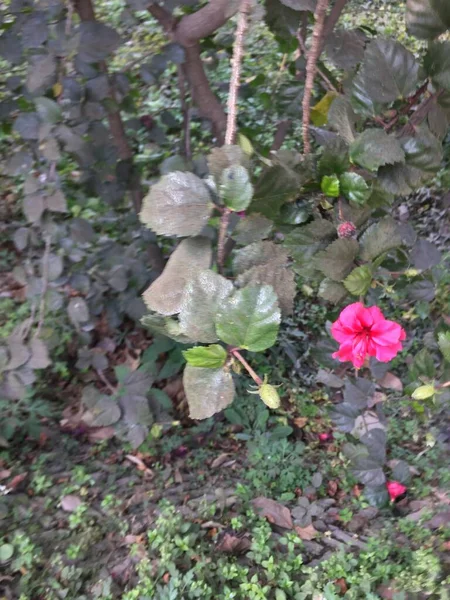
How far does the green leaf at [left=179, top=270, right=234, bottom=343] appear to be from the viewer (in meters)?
0.51

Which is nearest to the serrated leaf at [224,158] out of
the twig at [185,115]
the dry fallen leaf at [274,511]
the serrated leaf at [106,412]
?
the twig at [185,115]

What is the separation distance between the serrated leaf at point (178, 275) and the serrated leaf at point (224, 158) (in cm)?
7

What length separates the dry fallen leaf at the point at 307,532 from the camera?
153 centimetres

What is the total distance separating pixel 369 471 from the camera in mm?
1469

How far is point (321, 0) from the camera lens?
67 centimetres

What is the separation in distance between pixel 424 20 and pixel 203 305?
0.46m

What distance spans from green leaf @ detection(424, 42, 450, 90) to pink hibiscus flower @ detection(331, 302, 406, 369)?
290 millimetres

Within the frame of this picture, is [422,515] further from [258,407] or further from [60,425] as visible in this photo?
[60,425]

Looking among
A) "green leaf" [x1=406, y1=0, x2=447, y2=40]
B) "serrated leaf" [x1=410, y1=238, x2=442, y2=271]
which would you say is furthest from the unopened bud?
"serrated leaf" [x1=410, y1=238, x2=442, y2=271]

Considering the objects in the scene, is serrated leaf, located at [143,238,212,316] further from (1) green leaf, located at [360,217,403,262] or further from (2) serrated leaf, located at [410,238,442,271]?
(2) serrated leaf, located at [410,238,442,271]

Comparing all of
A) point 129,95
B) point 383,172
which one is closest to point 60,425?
point 129,95

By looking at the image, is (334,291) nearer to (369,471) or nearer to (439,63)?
(439,63)

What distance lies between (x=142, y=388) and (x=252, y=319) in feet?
3.32

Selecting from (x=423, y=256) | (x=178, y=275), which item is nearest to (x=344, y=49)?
(x=423, y=256)
